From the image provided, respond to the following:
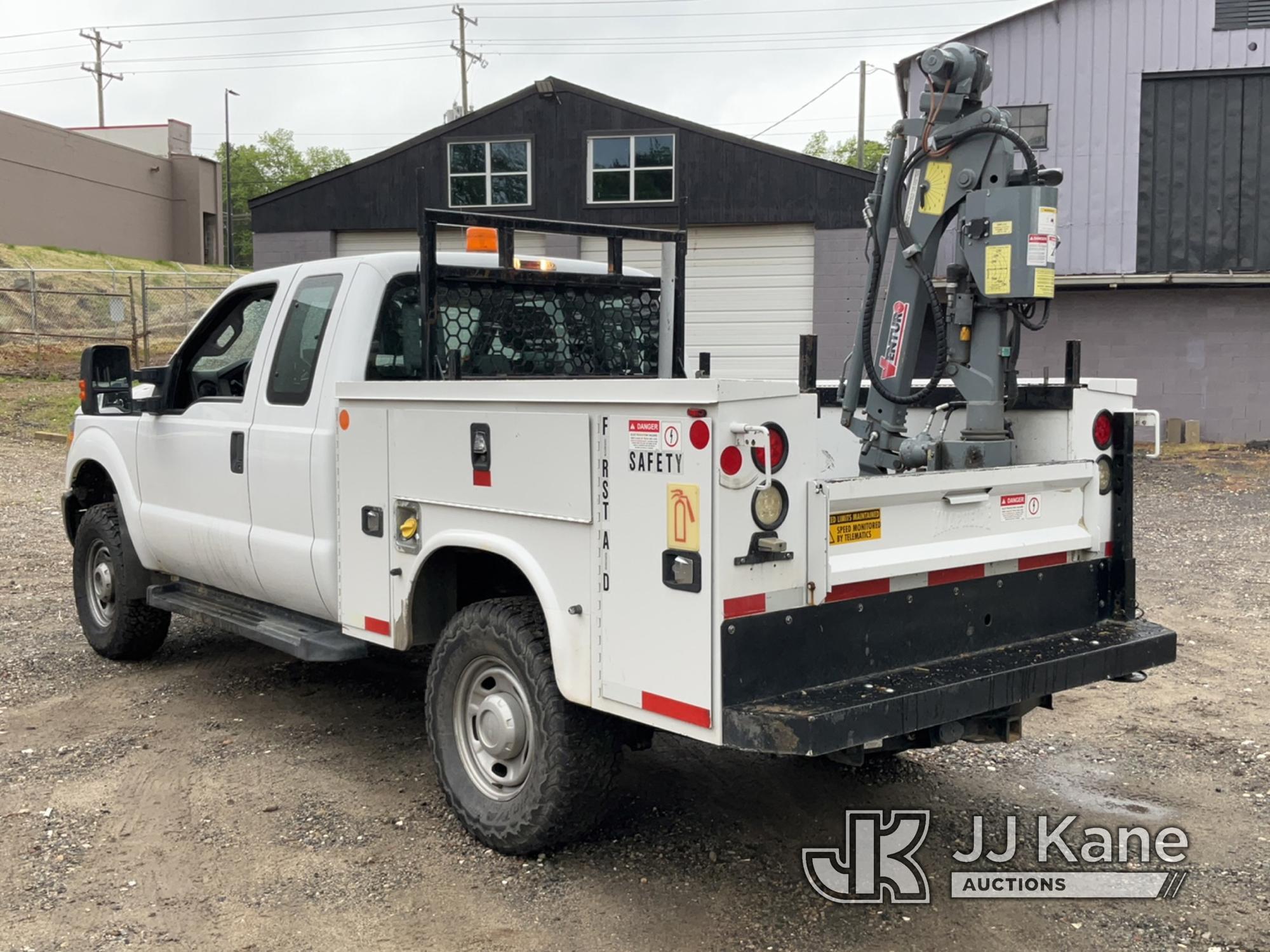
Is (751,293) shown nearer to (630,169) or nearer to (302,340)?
(630,169)

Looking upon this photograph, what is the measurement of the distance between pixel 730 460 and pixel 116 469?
4.39 m

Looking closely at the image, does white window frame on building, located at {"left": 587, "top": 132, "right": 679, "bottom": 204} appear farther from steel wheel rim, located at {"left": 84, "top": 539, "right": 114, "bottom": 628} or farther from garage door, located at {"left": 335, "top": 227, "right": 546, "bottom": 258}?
steel wheel rim, located at {"left": 84, "top": 539, "right": 114, "bottom": 628}

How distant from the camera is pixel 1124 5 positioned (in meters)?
20.0

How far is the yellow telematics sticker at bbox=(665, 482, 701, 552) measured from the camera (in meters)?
3.48

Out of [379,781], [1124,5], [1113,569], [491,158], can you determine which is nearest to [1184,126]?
[1124,5]

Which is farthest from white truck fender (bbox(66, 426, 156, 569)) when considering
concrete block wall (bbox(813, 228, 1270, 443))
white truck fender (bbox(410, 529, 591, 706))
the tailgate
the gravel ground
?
concrete block wall (bbox(813, 228, 1270, 443))

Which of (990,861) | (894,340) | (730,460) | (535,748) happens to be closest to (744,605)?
(730,460)

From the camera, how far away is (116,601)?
677 cm

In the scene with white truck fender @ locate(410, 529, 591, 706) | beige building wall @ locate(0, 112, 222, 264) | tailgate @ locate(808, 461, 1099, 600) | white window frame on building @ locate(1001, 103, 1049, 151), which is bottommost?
white truck fender @ locate(410, 529, 591, 706)

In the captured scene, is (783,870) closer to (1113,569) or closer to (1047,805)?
(1047,805)

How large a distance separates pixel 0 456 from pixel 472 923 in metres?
14.9

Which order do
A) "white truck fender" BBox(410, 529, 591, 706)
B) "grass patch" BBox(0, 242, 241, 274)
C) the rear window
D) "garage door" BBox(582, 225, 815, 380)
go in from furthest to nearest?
"grass patch" BBox(0, 242, 241, 274), "garage door" BBox(582, 225, 815, 380), the rear window, "white truck fender" BBox(410, 529, 591, 706)

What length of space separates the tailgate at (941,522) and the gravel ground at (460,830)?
3.65 feet

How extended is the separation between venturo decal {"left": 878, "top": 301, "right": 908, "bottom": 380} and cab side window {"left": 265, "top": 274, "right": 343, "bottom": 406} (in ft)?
8.62
